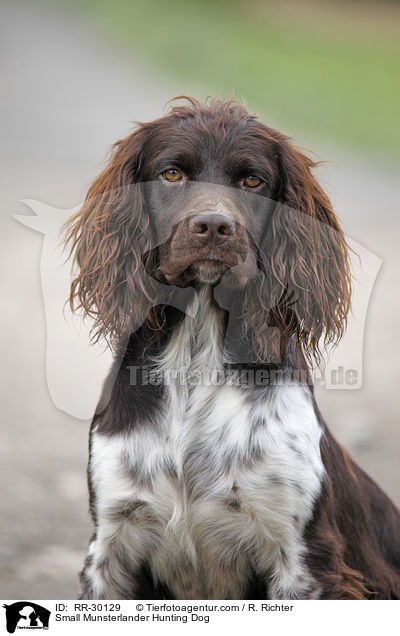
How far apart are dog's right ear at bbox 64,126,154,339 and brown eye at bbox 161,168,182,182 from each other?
0.13 metres

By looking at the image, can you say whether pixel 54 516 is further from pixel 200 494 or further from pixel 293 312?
pixel 293 312

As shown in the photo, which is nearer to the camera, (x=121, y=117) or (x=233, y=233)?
(x=233, y=233)

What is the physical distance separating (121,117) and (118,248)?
548 mm

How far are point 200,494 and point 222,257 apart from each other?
72cm

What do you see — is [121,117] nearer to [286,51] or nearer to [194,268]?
[286,51]

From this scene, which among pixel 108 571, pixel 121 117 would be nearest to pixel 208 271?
pixel 121 117

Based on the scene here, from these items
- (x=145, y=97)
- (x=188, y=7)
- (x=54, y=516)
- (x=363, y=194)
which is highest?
(x=188, y=7)

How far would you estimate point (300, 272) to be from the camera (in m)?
2.31

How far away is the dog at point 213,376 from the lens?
214 cm

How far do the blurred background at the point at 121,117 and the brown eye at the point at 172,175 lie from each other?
40cm

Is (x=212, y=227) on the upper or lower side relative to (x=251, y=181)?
lower

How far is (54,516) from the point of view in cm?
259
